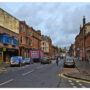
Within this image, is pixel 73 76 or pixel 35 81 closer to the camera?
pixel 35 81

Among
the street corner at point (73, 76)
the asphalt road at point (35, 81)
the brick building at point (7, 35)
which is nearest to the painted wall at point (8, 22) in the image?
the brick building at point (7, 35)

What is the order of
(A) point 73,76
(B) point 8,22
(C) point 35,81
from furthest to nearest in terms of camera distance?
(B) point 8,22 < (A) point 73,76 < (C) point 35,81

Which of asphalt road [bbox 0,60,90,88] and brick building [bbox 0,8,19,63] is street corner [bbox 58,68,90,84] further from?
brick building [bbox 0,8,19,63]

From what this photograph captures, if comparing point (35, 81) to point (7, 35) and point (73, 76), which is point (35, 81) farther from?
point (7, 35)

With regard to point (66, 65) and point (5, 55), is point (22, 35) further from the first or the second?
point (66, 65)

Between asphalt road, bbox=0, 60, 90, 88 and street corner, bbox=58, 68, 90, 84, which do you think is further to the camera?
street corner, bbox=58, 68, 90, 84

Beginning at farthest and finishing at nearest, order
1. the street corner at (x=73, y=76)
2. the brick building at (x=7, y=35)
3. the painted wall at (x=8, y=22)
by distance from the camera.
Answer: the painted wall at (x=8, y=22)
the brick building at (x=7, y=35)
the street corner at (x=73, y=76)

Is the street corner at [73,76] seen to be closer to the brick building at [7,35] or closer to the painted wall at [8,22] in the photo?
the brick building at [7,35]

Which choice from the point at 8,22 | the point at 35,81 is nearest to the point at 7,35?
the point at 8,22

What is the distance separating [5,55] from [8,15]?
910 cm

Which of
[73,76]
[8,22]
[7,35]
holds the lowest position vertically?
[73,76]

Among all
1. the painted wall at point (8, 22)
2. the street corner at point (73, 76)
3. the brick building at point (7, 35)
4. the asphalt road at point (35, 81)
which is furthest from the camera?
the painted wall at point (8, 22)

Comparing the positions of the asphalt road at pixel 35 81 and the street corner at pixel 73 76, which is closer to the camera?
the asphalt road at pixel 35 81

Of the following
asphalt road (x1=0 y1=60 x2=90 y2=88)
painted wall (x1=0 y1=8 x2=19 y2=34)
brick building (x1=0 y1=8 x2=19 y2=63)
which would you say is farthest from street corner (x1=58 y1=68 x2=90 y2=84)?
painted wall (x1=0 y1=8 x2=19 y2=34)
